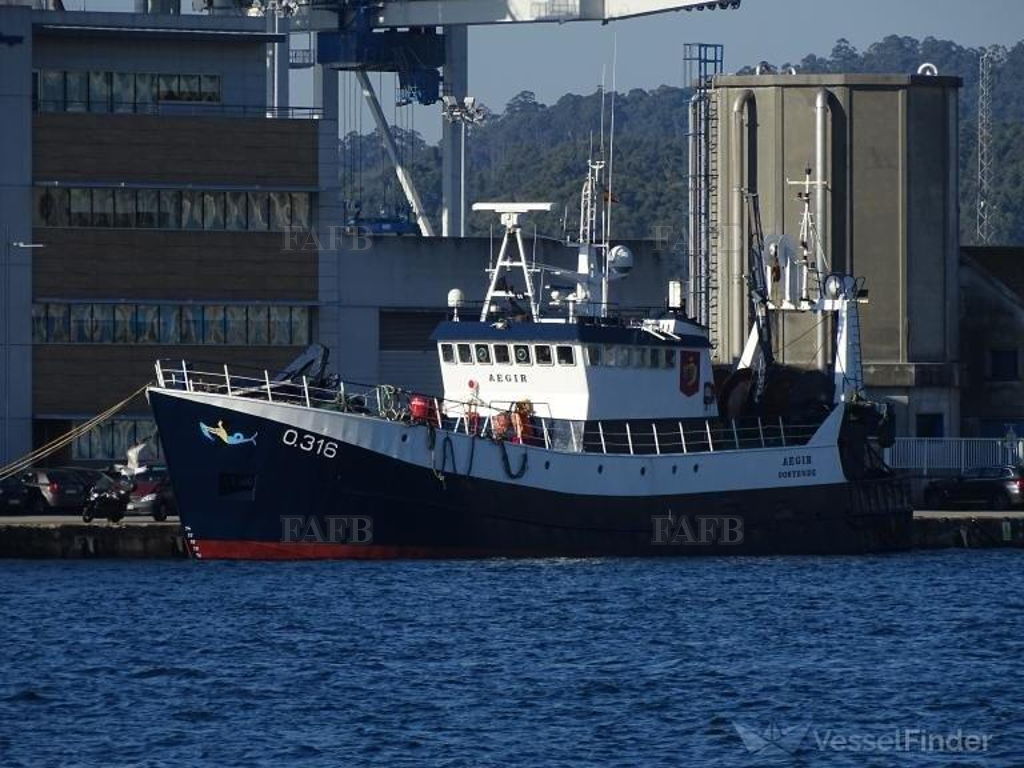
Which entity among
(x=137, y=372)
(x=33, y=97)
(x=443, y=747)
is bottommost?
(x=443, y=747)

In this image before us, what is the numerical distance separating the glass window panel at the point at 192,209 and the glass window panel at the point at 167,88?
3.36 m

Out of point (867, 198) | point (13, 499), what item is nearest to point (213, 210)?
point (13, 499)

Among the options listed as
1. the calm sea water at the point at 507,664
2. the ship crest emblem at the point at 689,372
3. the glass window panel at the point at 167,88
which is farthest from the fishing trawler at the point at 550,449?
the glass window panel at the point at 167,88

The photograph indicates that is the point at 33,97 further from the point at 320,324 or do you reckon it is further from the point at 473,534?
the point at 473,534

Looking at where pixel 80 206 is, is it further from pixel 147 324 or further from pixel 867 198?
pixel 867 198

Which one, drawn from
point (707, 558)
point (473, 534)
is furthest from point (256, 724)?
point (707, 558)

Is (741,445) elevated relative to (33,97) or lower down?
lower down

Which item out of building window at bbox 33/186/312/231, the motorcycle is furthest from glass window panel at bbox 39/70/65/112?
the motorcycle

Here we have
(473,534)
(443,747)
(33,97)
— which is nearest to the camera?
(443,747)

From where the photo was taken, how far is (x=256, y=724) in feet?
134

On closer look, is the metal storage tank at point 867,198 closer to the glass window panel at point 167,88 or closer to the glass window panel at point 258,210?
the glass window panel at point 258,210

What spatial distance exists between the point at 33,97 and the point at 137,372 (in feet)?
30.6

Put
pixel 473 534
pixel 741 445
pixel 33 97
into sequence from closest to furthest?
pixel 473 534, pixel 741 445, pixel 33 97

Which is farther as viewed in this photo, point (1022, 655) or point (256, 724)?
point (1022, 655)
